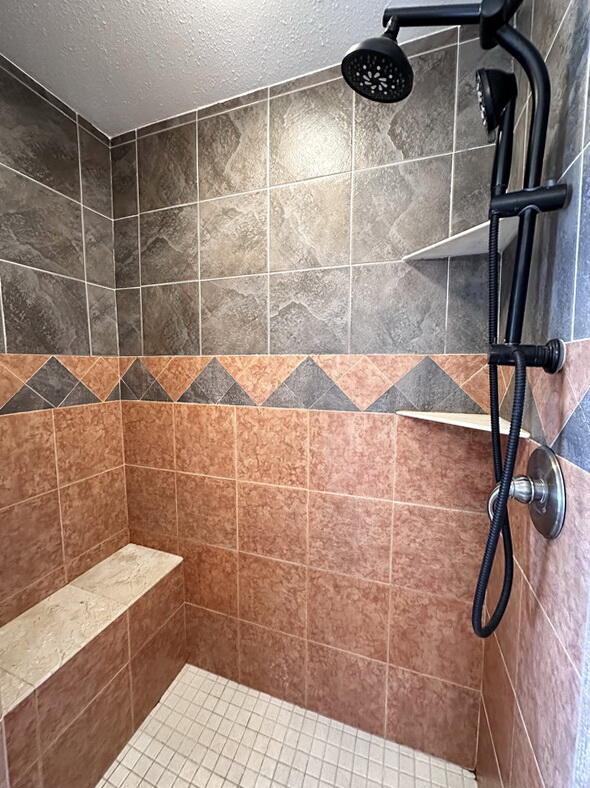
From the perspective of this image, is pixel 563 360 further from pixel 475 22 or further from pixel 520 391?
pixel 475 22

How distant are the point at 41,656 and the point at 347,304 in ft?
4.82

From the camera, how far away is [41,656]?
3.07 ft

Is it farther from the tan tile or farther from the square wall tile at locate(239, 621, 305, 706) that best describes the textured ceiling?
the square wall tile at locate(239, 621, 305, 706)

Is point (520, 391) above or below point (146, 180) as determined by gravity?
below

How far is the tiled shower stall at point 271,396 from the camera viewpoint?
97cm

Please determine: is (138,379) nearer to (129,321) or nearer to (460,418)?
(129,321)

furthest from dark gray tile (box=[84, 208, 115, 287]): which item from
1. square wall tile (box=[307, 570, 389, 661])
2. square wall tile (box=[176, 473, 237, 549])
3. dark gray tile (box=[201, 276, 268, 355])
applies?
square wall tile (box=[307, 570, 389, 661])

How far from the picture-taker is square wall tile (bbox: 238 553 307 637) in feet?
3.93

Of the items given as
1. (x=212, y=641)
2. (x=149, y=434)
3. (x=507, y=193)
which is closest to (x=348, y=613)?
(x=212, y=641)

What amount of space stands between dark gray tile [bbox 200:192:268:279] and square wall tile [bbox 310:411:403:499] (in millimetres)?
638

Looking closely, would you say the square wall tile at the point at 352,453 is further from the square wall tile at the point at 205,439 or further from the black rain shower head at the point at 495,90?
the black rain shower head at the point at 495,90

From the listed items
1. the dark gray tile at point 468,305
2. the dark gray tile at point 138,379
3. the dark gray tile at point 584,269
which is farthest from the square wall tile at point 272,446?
the dark gray tile at point 584,269

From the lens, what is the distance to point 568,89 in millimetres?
545

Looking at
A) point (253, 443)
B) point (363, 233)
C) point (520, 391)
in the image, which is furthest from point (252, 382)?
point (520, 391)
